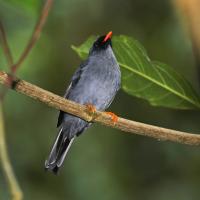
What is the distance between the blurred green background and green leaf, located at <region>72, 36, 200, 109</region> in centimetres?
347

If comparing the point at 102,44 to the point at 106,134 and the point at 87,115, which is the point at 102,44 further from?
the point at 87,115

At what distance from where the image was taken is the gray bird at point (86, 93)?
15.6 feet

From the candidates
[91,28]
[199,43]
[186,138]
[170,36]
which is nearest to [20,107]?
[91,28]

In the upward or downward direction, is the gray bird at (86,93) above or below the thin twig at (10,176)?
above

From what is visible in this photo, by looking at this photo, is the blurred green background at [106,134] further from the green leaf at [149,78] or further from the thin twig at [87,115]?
the thin twig at [87,115]

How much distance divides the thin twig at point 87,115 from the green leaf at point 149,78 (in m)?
0.24

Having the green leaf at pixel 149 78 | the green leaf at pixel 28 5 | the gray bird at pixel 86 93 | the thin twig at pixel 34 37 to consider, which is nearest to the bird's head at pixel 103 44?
the gray bird at pixel 86 93

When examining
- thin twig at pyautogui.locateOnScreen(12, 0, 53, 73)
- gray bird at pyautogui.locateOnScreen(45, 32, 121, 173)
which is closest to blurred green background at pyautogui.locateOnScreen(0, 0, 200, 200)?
gray bird at pyautogui.locateOnScreen(45, 32, 121, 173)

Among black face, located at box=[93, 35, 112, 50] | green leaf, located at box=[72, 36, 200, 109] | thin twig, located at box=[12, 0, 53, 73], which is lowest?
thin twig, located at box=[12, 0, 53, 73]

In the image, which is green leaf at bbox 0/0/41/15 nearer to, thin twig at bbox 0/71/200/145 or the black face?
thin twig at bbox 0/71/200/145

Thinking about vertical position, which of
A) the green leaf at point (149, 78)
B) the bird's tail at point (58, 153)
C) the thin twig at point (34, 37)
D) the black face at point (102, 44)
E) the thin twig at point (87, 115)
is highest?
the black face at point (102, 44)

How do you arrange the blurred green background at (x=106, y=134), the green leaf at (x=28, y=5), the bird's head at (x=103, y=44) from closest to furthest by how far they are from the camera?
the green leaf at (x=28, y=5) < the bird's head at (x=103, y=44) < the blurred green background at (x=106, y=134)

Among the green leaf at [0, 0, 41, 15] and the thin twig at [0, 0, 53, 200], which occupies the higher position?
the green leaf at [0, 0, 41, 15]

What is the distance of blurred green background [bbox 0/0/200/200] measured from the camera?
22.3 ft
